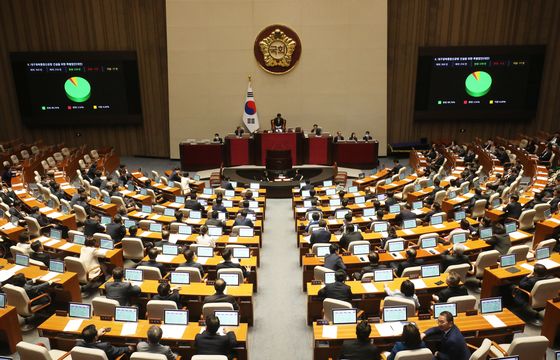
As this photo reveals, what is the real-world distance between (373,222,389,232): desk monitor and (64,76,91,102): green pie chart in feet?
56.1

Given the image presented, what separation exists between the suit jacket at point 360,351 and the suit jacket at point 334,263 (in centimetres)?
255

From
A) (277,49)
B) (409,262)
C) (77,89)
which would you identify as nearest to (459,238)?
(409,262)

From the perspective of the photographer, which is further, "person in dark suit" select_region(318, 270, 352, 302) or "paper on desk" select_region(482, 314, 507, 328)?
"person in dark suit" select_region(318, 270, 352, 302)

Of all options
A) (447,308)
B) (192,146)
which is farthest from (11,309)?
(192,146)

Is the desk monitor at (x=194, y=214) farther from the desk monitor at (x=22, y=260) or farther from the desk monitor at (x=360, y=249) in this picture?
the desk monitor at (x=360, y=249)

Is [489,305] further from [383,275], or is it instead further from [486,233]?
[486,233]

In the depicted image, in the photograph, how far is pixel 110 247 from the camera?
1001 cm

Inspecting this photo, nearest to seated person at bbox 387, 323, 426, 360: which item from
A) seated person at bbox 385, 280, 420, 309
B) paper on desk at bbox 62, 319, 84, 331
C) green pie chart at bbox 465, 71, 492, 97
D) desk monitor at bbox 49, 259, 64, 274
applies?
seated person at bbox 385, 280, 420, 309

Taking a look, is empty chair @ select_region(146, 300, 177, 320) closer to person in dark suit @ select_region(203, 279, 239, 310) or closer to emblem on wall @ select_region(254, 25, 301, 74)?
person in dark suit @ select_region(203, 279, 239, 310)

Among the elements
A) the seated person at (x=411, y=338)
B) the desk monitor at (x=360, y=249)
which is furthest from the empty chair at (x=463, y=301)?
the desk monitor at (x=360, y=249)

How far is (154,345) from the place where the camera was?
5.80 meters

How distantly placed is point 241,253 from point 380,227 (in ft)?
11.7

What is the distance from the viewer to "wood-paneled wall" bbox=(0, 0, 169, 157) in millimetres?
21828

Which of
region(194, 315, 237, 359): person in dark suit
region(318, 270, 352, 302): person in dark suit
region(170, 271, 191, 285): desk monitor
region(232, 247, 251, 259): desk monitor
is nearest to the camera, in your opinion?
region(194, 315, 237, 359): person in dark suit
